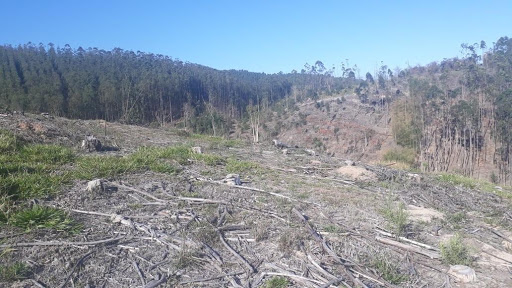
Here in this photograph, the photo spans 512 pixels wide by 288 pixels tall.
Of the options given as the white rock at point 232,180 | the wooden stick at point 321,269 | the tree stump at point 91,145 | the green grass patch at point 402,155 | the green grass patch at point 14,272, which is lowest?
the green grass patch at point 402,155

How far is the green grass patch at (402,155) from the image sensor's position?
1020 inches

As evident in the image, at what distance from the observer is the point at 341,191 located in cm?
478

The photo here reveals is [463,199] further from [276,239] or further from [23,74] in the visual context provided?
[23,74]

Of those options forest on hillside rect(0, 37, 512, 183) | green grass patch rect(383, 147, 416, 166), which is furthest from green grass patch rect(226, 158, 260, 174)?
green grass patch rect(383, 147, 416, 166)

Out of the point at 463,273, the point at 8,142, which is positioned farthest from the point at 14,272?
the point at 8,142

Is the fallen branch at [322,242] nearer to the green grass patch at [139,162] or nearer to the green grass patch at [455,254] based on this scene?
the green grass patch at [455,254]

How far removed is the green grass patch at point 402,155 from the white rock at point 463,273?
2377 centimetres

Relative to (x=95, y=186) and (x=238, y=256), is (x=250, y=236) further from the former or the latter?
(x=95, y=186)

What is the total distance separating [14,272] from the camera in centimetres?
237

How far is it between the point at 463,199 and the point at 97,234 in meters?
4.81

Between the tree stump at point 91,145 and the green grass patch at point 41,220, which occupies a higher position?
the tree stump at point 91,145

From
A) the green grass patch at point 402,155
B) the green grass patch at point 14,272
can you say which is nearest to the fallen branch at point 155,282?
the green grass patch at point 14,272

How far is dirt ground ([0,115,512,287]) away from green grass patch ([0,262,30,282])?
0.05m

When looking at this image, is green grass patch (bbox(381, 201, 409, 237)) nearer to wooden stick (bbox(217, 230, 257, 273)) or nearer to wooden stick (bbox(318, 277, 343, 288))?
wooden stick (bbox(318, 277, 343, 288))
